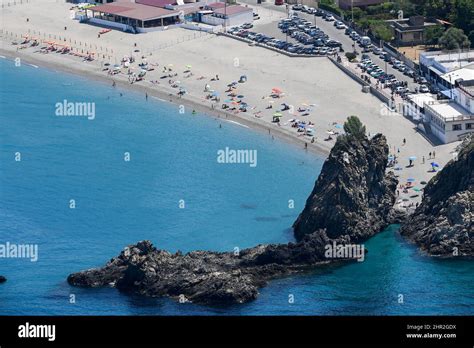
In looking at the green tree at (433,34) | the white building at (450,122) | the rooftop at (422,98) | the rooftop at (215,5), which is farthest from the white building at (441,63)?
the rooftop at (215,5)

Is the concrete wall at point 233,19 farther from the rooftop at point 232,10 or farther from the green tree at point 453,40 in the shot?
the green tree at point 453,40

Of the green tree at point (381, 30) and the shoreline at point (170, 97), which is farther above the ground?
the green tree at point (381, 30)

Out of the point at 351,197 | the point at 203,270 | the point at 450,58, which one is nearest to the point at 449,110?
the point at 450,58

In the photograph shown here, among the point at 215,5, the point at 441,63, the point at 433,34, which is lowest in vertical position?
the point at 441,63

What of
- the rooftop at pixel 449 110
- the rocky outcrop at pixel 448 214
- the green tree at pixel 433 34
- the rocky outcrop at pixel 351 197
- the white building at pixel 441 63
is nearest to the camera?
the rocky outcrop at pixel 448 214

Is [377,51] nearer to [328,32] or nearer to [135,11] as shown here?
[328,32]

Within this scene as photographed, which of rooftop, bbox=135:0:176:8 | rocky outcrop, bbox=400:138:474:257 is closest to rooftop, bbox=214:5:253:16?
rooftop, bbox=135:0:176:8
